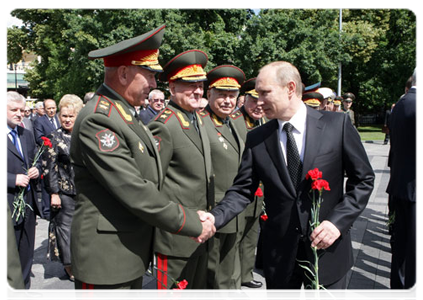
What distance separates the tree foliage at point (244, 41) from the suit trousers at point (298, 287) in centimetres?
2188

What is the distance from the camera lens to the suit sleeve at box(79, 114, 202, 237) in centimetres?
250

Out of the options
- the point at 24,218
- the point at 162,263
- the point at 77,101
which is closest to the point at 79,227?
the point at 162,263

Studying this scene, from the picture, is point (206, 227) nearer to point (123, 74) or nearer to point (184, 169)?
point (184, 169)

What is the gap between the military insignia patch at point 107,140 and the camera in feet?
8.21

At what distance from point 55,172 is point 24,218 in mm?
629

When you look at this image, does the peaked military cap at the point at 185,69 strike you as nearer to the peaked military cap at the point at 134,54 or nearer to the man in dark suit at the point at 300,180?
the peaked military cap at the point at 134,54

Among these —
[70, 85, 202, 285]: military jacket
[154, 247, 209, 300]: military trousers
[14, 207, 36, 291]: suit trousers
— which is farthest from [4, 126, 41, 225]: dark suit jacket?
[70, 85, 202, 285]: military jacket

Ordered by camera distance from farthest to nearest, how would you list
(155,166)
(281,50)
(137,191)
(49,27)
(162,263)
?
(49,27), (281,50), (162,263), (155,166), (137,191)

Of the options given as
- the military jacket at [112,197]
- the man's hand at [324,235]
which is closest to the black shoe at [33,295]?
the military jacket at [112,197]

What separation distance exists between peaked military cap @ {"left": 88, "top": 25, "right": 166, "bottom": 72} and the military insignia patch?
0.49 metres

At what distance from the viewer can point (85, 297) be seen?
2695 millimetres

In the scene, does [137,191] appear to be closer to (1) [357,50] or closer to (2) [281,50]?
(2) [281,50]

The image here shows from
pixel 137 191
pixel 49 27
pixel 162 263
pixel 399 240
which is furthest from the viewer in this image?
pixel 49 27

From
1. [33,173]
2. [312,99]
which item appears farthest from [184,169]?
[312,99]
